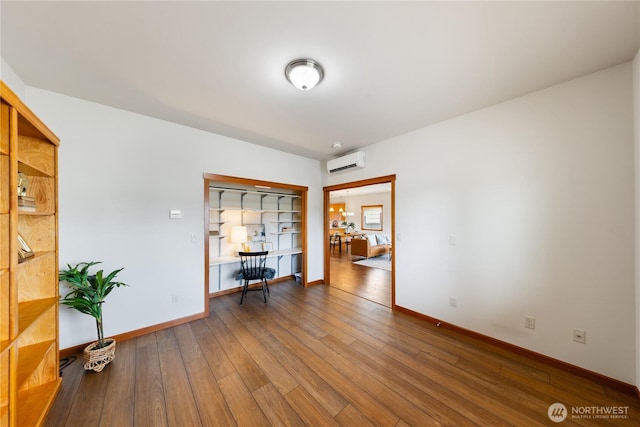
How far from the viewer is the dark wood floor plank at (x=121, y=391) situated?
4.64 feet

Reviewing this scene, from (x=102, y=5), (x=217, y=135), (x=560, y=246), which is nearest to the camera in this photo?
(x=102, y=5)

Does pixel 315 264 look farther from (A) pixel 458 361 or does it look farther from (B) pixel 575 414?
(B) pixel 575 414

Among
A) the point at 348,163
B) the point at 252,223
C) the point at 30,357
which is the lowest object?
the point at 30,357

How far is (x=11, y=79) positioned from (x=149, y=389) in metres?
2.71

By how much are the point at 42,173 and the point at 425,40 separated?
9.70ft

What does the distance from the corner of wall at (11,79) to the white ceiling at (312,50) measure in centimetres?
5

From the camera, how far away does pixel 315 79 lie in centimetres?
169

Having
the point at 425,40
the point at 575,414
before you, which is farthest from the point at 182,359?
the point at 425,40

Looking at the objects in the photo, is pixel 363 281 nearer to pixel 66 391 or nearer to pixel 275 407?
pixel 275 407

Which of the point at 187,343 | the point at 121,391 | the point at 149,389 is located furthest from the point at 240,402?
the point at 187,343

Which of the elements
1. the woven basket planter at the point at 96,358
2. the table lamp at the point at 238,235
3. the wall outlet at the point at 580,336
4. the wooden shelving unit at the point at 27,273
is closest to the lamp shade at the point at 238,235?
the table lamp at the point at 238,235

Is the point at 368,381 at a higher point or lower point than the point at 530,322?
lower

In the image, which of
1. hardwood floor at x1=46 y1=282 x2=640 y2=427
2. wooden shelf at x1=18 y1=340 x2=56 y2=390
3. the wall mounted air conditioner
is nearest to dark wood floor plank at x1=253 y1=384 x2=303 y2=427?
hardwood floor at x1=46 y1=282 x2=640 y2=427

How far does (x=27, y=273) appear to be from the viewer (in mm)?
1579
